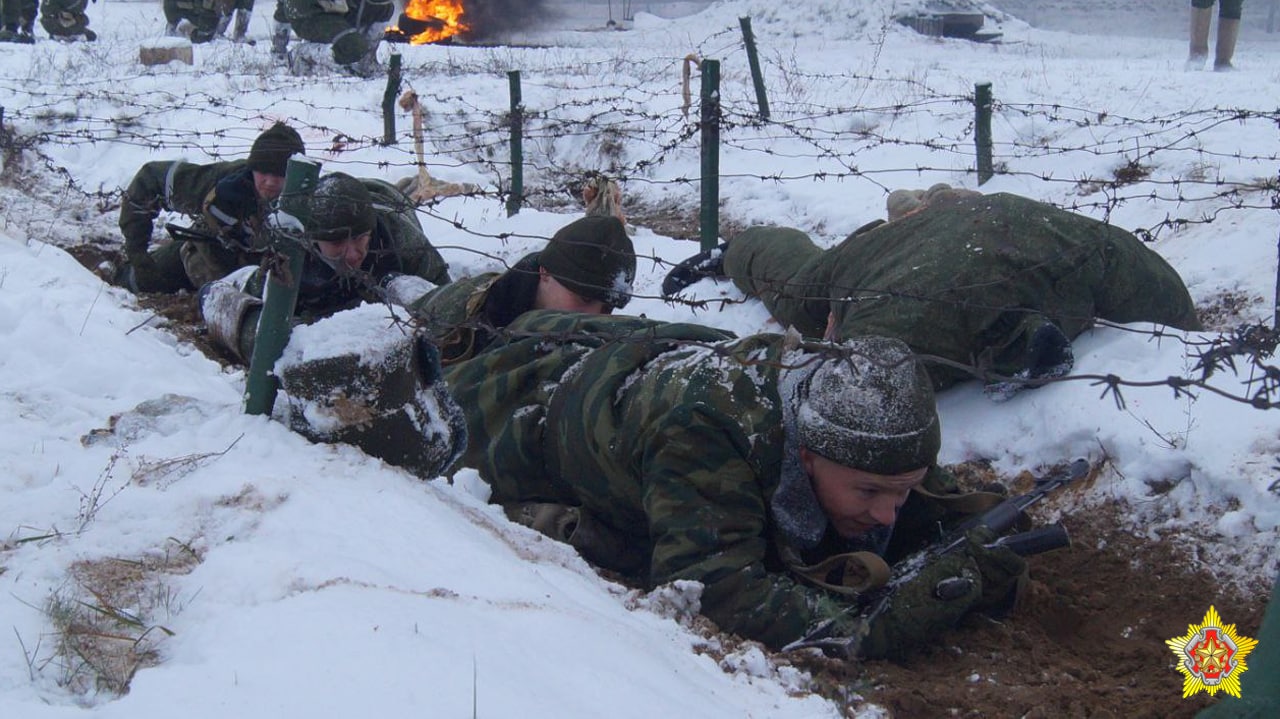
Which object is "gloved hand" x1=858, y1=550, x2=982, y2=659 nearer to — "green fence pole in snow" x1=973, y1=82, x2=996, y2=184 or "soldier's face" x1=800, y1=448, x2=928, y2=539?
"soldier's face" x1=800, y1=448, x2=928, y2=539

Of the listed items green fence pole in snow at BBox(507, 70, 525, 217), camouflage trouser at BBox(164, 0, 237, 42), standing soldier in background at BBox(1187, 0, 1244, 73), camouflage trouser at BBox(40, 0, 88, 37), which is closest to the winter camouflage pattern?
green fence pole in snow at BBox(507, 70, 525, 217)

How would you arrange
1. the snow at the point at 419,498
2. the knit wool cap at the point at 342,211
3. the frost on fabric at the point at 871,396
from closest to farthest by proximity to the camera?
the snow at the point at 419,498
the frost on fabric at the point at 871,396
the knit wool cap at the point at 342,211

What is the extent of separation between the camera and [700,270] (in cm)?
644

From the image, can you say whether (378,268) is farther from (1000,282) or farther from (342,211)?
(1000,282)

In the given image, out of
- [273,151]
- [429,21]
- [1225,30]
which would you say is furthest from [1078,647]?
[429,21]

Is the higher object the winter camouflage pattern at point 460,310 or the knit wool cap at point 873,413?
the knit wool cap at point 873,413

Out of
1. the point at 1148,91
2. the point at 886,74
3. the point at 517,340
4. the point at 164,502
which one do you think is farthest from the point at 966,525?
the point at 886,74

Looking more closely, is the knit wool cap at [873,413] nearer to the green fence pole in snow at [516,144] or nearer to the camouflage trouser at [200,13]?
the green fence pole in snow at [516,144]

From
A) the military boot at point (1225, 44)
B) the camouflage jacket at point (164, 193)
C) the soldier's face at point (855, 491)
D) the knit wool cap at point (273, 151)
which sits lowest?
the soldier's face at point (855, 491)

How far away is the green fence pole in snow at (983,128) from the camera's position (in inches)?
305

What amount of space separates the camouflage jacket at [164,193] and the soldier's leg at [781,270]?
2770 mm

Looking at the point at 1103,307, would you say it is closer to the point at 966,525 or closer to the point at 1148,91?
the point at 966,525

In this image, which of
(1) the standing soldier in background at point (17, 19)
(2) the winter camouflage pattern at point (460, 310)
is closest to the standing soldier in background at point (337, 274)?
(2) the winter camouflage pattern at point (460, 310)

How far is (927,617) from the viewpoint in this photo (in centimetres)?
272
